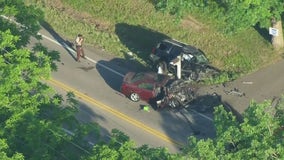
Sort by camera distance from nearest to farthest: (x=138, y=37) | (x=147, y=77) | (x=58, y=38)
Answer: (x=147, y=77) → (x=58, y=38) → (x=138, y=37)

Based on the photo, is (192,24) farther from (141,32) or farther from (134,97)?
(134,97)

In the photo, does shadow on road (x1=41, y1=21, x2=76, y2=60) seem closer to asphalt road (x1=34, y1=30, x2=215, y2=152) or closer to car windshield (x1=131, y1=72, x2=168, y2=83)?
Answer: asphalt road (x1=34, y1=30, x2=215, y2=152)

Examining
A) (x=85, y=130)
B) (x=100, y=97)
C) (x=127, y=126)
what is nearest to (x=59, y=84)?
(x=100, y=97)

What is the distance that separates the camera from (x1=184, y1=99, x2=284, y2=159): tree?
16.1m

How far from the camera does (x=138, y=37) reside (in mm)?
35094

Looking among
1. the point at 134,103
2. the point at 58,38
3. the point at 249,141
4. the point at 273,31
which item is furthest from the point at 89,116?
the point at 249,141

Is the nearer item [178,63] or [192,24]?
[178,63]

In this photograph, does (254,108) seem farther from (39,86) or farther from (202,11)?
(202,11)

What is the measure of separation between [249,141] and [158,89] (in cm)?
1253

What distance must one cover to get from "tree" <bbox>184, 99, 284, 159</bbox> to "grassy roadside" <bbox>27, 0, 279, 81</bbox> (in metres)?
15.8

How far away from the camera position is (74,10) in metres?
36.9

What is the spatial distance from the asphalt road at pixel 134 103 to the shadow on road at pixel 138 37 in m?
1.47

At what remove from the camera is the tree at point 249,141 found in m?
16.1

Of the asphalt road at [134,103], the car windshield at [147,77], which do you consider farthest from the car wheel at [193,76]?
the car windshield at [147,77]
